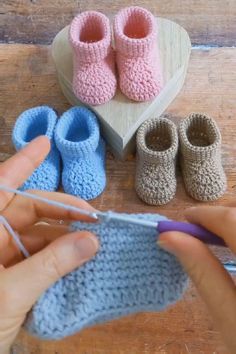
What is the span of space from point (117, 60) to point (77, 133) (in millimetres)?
181

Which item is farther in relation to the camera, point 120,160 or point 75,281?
point 120,160

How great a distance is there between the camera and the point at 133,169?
115cm

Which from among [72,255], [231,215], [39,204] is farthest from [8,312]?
[231,215]

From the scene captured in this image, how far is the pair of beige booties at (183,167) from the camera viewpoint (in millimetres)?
1066

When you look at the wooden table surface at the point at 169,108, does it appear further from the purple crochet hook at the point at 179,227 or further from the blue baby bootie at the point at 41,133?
the purple crochet hook at the point at 179,227

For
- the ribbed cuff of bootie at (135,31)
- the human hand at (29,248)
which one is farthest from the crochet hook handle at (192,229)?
the ribbed cuff of bootie at (135,31)

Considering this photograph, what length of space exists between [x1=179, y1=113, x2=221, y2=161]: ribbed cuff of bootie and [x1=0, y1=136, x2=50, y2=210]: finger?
12.8 inches

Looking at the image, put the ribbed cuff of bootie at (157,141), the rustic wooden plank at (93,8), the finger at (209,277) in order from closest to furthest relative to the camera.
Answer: the finger at (209,277) → the ribbed cuff of bootie at (157,141) → the rustic wooden plank at (93,8)

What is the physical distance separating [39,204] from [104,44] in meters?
0.39

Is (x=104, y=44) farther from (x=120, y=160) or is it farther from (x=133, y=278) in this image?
(x=133, y=278)

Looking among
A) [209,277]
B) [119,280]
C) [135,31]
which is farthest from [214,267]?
[135,31]

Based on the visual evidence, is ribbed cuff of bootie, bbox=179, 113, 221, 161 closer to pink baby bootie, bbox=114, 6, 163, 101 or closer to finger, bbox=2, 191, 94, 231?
pink baby bootie, bbox=114, 6, 163, 101

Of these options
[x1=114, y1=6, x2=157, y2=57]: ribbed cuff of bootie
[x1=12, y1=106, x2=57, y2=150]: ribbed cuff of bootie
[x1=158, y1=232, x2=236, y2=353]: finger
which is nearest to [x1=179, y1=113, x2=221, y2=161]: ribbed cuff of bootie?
[x1=114, y1=6, x2=157, y2=57]: ribbed cuff of bootie

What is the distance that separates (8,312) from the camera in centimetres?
70
